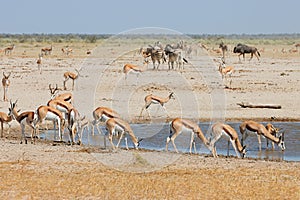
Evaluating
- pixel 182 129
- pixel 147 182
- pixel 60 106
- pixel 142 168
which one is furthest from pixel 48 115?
pixel 147 182

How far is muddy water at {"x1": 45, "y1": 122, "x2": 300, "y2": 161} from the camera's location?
14156 millimetres

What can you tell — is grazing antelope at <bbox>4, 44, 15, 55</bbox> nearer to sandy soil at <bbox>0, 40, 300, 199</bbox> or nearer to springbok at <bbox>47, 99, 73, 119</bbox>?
sandy soil at <bbox>0, 40, 300, 199</bbox>

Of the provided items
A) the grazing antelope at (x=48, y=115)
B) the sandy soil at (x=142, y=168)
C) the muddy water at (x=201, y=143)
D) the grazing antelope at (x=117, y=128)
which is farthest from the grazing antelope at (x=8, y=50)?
the grazing antelope at (x=117, y=128)

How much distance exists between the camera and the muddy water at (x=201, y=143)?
1416cm

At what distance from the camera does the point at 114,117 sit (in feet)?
48.8

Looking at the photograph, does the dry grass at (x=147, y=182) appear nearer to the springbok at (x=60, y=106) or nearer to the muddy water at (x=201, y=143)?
the muddy water at (x=201, y=143)

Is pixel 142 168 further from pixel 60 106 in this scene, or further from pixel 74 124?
pixel 60 106

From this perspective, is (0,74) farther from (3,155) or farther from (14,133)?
(3,155)

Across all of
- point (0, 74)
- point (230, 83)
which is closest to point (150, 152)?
point (230, 83)

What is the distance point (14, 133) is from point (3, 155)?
13.1ft

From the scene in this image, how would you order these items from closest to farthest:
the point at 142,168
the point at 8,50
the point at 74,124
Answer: the point at 142,168 < the point at 74,124 < the point at 8,50

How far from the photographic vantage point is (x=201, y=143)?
1514cm

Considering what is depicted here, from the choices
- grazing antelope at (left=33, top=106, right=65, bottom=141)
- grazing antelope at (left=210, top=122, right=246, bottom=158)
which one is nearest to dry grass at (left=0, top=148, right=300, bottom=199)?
grazing antelope at (left=210, top=122, right=246, bottom=158)

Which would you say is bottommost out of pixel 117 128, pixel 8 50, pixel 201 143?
pixel 201 143
